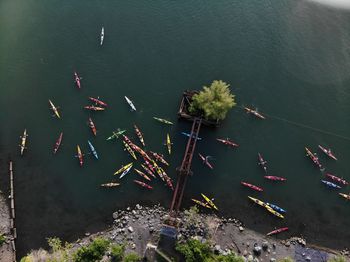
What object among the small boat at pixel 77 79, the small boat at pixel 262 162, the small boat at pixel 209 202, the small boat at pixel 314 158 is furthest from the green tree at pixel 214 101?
the small boat at pixel 77 79

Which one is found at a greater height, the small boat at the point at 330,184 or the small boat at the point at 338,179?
the small boat at the point at 338,179

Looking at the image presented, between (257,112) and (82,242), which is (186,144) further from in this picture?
(82,242)

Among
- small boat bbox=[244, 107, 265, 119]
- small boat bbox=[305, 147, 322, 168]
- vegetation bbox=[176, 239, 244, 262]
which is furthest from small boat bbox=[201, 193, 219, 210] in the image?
Answer: small boat bbox=[305, 147, 322, 168]

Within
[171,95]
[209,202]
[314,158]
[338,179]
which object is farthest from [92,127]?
[338,179]

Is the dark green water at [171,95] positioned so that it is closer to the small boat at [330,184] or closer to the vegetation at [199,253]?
the small boat at [330,184]

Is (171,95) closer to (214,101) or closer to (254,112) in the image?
(214,101)

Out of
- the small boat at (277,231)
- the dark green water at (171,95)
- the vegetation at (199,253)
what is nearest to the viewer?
the vegetation at (199,253)
